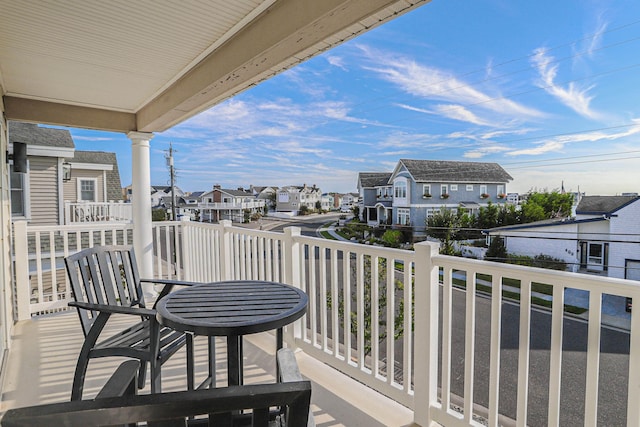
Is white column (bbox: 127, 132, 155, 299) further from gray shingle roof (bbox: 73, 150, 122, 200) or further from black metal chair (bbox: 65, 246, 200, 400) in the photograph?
gray shingle roof (bbox: 73, 150, 122, 200)

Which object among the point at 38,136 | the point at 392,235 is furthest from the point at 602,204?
the point at 38,136

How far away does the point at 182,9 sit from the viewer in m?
2.19

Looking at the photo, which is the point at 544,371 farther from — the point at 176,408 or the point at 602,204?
the point at 176,408

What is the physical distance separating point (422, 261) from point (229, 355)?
1095 millimetres

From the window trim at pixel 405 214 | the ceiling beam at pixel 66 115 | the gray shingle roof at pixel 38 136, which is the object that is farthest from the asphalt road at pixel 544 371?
the gray shingle roof at pixel 38 136

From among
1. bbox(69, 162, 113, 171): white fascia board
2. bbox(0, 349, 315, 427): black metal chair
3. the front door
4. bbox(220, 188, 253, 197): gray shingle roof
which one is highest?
bbox(69, 162, 113, 171): white fascia board

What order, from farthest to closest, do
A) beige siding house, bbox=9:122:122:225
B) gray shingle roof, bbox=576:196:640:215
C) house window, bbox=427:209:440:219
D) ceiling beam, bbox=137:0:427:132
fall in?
house window, bbox=427:209:440:219, beige siding house, bbox=9:122:122:225, gray shingle roof, bbox=576:196:640:215, ceiling beam, bbox=137:0:427:132

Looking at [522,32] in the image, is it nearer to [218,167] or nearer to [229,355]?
[218,167]

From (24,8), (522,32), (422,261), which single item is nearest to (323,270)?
(422,261)

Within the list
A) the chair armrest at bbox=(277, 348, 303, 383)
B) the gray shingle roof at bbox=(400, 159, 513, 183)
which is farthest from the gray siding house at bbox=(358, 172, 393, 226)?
the chair armrest at bbox=(277, 348, 303, 383)

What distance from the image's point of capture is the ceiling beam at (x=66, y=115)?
3900 mm

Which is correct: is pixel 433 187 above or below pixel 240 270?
above

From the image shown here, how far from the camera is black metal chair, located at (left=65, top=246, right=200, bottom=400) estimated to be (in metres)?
1.80

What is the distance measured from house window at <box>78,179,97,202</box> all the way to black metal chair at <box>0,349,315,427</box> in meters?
13.8
